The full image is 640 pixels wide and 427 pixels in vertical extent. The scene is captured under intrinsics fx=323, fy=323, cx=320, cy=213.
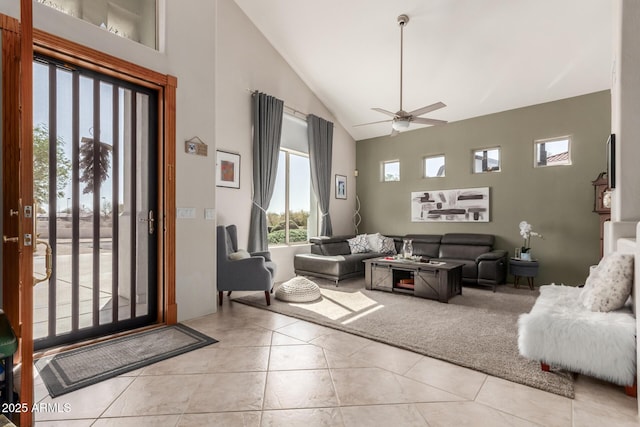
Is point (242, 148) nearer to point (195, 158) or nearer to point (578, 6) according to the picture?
point (195, 158)

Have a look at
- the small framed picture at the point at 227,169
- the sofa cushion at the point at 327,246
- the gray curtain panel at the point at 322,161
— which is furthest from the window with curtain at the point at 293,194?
the small framed picture at the point at 227,169

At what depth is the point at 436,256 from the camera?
19.2ft

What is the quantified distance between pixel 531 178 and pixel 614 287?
351 cm

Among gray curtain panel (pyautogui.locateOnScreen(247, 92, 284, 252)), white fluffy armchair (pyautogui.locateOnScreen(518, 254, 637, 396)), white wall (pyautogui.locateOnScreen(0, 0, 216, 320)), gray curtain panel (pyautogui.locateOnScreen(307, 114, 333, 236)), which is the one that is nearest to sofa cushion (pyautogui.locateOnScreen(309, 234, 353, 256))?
gray curtain panel (pyautogui.locateOnScreen(307, 114, 333, 236))

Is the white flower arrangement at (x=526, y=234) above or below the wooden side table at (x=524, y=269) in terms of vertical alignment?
above

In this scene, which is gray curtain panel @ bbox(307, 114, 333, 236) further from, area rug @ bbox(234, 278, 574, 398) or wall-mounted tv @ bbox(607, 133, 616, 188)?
wall-mounted tv @ bbox(607, 133, 616, 188)

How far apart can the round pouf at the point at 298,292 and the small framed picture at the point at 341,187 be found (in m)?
3.08

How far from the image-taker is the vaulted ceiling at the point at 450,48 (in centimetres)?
392

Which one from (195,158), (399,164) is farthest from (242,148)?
(399,164)

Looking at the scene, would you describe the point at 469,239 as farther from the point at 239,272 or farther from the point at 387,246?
the point at 239,272

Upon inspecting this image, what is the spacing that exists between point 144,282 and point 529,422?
324 centimetres

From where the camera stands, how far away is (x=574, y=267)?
4.94m

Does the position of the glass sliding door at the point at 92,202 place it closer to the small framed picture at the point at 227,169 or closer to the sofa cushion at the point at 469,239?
the small framed picture at the point at 227,169

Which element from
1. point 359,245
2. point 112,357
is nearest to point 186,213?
point 112,357
